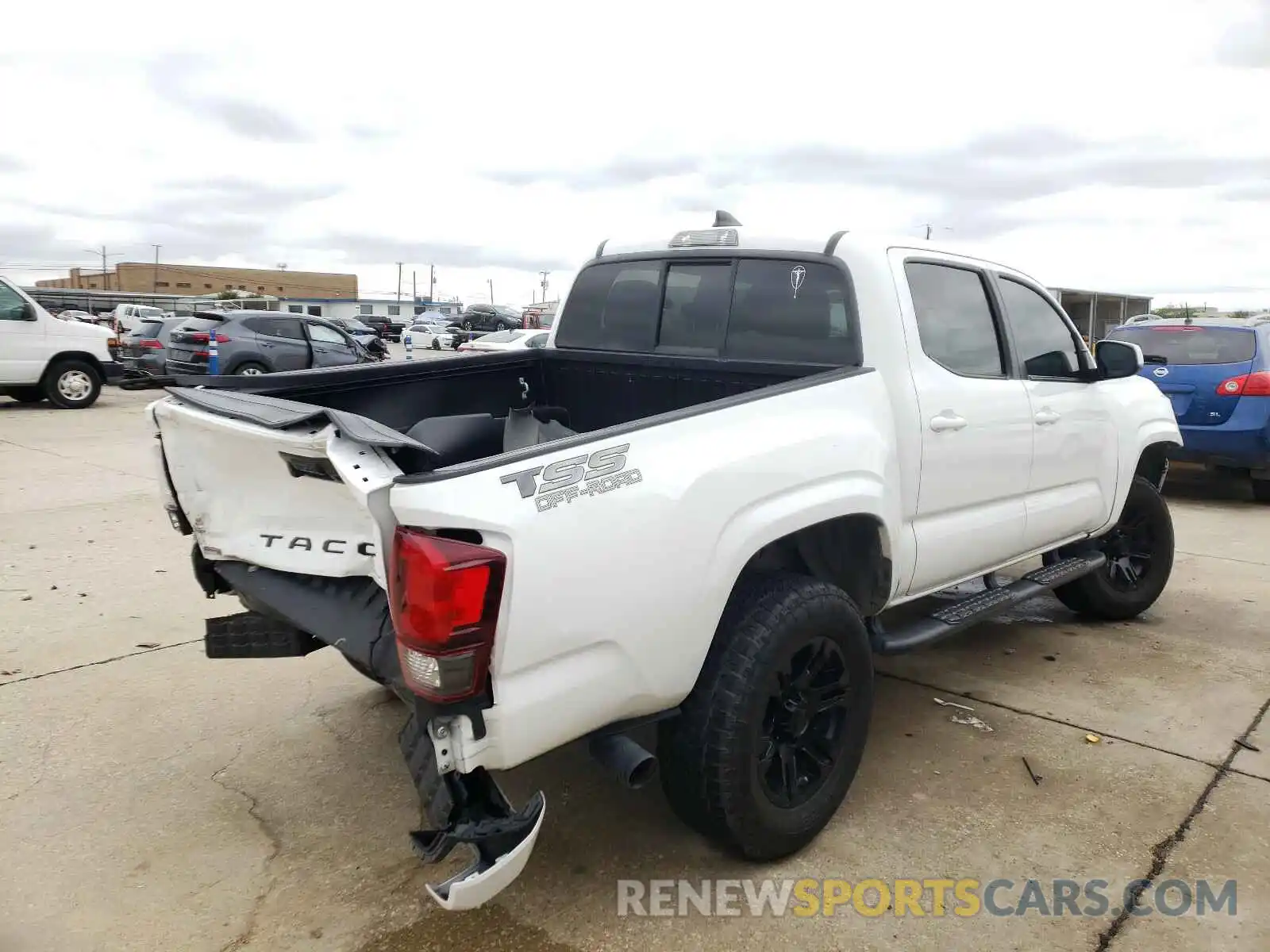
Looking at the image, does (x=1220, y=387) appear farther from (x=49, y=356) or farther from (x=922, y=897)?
(x=49, y=356)

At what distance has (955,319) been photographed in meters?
3.75

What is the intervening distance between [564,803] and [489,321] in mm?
45126

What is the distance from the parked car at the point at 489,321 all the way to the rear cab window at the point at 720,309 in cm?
4162

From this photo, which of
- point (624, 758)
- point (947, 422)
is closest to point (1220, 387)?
point (947, 422)

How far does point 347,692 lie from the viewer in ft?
13.6

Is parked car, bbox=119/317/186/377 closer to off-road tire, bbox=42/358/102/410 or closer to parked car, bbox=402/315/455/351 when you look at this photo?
off-road tire, bbox=42/358/102/410

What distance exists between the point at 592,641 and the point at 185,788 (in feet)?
6.43

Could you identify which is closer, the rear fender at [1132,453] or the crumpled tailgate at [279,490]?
the crumpled tailgate at [279,490]

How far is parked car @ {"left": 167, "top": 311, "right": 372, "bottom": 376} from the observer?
15.7 metres

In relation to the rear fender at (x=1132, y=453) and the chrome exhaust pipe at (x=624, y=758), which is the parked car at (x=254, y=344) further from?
the chrome exhaust pipe at (x=624, y=758)

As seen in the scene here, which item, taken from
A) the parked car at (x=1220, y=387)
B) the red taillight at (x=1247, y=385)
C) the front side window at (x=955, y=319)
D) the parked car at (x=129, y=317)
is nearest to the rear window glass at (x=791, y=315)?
the front side window at (x=955, y=319)

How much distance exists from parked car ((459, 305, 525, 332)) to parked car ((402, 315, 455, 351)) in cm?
103

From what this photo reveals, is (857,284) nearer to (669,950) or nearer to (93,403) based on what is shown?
(669,950)

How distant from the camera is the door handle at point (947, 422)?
134 inches
